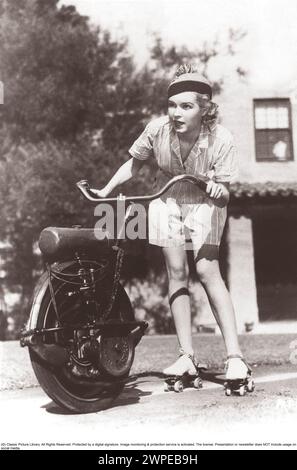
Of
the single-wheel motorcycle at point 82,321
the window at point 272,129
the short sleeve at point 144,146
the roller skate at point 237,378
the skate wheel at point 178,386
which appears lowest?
the skate wheel at point 178,386

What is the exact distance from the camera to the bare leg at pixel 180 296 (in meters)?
2.84

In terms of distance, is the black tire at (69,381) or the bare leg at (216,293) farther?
the bare leg at (216,293)

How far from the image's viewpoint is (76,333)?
241 centimetres

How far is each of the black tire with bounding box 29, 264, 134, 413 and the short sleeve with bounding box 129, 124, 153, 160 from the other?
68 cm

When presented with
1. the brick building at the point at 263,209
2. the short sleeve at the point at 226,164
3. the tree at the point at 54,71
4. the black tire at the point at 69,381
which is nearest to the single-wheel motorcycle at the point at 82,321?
the black tire at the point at 69,381

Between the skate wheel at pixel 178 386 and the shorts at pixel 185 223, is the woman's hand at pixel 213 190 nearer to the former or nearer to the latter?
the shorts at pixel 185 223

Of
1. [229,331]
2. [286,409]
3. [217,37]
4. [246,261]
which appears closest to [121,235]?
[229,331]

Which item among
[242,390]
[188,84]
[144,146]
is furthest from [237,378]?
[188,84]

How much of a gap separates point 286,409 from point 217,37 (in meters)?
4.24

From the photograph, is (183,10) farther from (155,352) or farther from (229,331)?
(155,352)

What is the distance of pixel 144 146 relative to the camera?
289cm

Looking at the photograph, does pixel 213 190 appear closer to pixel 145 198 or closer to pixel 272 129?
pixel 145 198

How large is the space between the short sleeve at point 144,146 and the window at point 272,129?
677cm

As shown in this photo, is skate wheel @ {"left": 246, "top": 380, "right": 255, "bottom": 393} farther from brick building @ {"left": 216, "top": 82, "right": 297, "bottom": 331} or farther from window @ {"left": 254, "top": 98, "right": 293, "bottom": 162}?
window @ {"left": 254, "top": 98, "right": 293, "bottom": 162}
